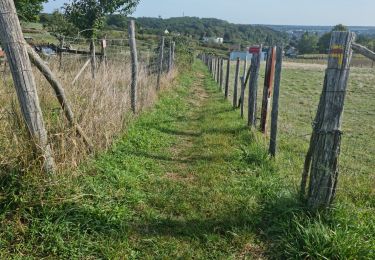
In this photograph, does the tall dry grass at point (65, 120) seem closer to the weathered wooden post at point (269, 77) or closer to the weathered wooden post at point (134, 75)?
the weathered wooden post at point (134, 75)

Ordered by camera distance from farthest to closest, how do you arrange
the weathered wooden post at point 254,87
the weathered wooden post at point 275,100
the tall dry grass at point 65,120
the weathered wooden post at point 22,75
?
the weathered wooden post at point 254,87
the weathered wooden post at point 275,100
the tall dry grass at point 65,120
the weathered wooden post at point 22,75

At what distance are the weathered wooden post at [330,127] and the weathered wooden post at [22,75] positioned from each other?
2.86 meters

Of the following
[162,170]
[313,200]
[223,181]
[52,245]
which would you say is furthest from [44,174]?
[313,200]

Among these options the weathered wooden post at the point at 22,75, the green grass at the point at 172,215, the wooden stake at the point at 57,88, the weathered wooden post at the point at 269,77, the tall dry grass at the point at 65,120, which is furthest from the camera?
the weathered wooden post at the point at 269,77

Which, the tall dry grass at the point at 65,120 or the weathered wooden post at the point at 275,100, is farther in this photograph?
the weathered wooden post at the point at 275,100

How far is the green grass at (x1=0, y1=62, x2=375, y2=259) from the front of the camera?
10.8 feet

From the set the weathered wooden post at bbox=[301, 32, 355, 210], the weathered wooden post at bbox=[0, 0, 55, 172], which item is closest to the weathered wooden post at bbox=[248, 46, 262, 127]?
the weathered wooden post at bbox=[301, 32, 355, 210]

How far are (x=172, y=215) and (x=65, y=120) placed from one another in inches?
71.3

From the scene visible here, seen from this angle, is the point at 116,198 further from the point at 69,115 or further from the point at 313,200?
the point at 313,200

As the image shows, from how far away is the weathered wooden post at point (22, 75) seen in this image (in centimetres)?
341

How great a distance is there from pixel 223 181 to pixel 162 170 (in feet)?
3.31

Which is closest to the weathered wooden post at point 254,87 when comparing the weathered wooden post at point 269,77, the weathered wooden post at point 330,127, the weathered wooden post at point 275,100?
the weathered wooden post at point 269,77

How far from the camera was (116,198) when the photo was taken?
4.30m

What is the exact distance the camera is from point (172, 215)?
13.5 feet
